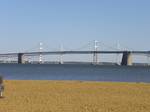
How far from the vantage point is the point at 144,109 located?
1812cm

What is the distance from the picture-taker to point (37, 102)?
65.6 ft

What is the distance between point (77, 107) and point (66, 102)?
1891 mm

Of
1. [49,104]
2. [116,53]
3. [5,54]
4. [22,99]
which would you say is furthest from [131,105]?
[5,54]

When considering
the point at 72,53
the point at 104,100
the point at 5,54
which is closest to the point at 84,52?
the point at 72,53

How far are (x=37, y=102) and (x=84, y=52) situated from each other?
96.8 metres

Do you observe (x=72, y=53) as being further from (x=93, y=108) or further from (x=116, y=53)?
(x=93, y=108)

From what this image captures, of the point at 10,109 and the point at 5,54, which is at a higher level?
the point at 10,109

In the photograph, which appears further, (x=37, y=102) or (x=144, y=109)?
(x=37, y=102)

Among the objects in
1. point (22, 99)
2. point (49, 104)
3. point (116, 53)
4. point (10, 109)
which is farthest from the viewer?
point (116, 53)

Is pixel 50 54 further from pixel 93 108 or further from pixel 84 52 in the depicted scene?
pixel 93 108

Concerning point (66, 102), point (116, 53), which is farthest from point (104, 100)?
point (116, 53)

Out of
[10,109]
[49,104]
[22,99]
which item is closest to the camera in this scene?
[10,109]

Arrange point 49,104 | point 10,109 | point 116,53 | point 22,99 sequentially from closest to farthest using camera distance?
point 10,109, point 49,104, point 22,99, point 116,53

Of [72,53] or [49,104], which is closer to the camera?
[49,104]
